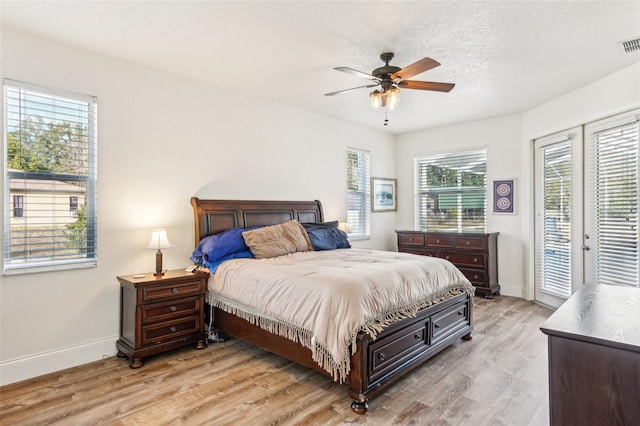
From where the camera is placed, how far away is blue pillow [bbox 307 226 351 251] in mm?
4266

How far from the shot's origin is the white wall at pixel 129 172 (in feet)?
9.26

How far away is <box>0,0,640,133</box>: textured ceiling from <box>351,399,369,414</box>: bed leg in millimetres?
2677

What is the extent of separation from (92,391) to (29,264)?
1151mm

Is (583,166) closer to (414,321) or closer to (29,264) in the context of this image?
(414,321)

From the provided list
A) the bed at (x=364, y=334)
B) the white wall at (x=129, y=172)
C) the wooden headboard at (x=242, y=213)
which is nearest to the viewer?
the bed at (x=364, y=334)

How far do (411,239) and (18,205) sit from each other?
506 centimetres

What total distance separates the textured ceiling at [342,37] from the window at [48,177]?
0.55 m

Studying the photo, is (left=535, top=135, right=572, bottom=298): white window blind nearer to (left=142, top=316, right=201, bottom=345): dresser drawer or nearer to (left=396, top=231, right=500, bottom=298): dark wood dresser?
(left=396, top=231, right=500, bottom=298): dark wood dresser

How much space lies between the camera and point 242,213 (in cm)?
415

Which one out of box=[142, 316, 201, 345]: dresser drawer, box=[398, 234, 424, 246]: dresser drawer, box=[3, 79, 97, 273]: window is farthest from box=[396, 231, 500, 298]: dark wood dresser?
box=[3, 79, 97, 273]: window

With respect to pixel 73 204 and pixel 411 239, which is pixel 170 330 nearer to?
pixel 73 204

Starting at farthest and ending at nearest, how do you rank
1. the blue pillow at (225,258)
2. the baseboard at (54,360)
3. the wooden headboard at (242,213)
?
the wooden headboard at (242,213) → the blue pillow at (225,258) → the baseboard at (54,360)

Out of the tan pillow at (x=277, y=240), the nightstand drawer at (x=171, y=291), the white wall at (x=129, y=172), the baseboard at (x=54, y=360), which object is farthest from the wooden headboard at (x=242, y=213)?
the baseboard at (x=54, y=360)

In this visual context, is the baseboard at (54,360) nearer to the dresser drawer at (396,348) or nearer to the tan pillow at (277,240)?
the tan pillow at (277,240)
